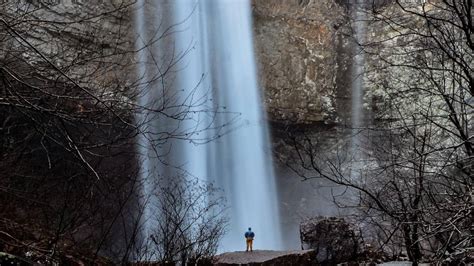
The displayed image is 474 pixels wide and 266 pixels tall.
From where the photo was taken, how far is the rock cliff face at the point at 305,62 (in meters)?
21.5

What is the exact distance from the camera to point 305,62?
21.5m

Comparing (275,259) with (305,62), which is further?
(305,62)

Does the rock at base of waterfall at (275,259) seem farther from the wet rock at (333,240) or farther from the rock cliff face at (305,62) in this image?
the rock cliff face at (305,62)

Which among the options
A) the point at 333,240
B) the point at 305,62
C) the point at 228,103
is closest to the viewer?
the point at 333,240

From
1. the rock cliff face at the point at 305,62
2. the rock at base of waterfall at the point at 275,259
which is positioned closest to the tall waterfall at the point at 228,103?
the rock cliff face at the point at 305,62

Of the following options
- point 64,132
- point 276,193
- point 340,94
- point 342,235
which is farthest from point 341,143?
point 64,132

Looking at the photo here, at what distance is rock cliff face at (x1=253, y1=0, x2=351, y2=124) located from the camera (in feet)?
70.4

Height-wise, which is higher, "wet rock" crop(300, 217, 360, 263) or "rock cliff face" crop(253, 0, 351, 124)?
"rock cliff face" crop(253, 0, 351, 124)

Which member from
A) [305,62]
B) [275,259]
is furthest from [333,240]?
[305,62]

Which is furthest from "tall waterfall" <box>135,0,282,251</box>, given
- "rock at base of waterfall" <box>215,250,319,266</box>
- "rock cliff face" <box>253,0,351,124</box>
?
"rock at base of waterfall" <box>215,250,319,266</box>

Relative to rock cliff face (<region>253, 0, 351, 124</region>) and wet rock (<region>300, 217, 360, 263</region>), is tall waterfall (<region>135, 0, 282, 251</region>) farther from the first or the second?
wet rock (<region>300, 217, 360, 263</region>)

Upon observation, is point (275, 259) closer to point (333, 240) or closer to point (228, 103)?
point (333, 240)

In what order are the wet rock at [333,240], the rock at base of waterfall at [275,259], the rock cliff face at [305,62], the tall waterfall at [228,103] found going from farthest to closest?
the rock cliff face at [305,62] < the tall waterfall at [228,103] < the wet rock at [333,240] < the rock at base of waterfall at [275,259]

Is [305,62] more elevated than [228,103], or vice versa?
[305,62]
